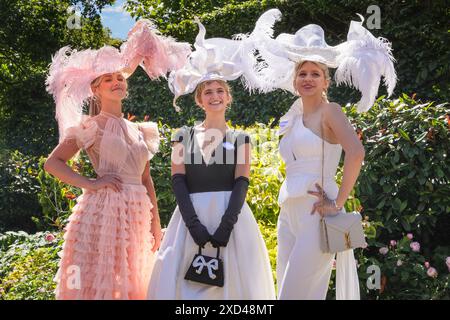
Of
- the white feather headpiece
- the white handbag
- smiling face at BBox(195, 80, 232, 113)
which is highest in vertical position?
the white feather headpiece

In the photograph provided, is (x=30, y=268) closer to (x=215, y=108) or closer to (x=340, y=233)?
(x=215, y=108)

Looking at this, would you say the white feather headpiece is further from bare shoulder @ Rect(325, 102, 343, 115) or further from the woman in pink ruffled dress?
the woman in pink ruffled dress

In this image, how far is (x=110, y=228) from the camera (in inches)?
150

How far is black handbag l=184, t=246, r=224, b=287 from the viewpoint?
138 inches

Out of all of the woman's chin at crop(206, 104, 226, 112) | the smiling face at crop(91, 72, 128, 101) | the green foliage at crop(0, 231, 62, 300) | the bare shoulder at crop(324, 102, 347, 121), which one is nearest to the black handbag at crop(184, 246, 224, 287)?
the woman's chin at crop(206, 104, 226, 112)

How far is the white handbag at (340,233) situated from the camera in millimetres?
3486

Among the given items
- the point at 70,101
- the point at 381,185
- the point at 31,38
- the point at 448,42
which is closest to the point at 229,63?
the point at 70,101

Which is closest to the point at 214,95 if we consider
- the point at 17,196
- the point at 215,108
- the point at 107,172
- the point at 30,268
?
the point at 215,108

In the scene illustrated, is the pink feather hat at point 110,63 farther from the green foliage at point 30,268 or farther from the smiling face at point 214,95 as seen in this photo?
the green foliage at point 30,268

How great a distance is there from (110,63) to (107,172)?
23.6 inches

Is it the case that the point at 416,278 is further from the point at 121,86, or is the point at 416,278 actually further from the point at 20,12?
the point at 20,12

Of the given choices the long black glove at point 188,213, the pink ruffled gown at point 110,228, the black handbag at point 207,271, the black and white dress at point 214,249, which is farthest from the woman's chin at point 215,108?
the black handbag at point 207,271

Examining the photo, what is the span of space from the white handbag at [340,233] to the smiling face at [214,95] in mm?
809
